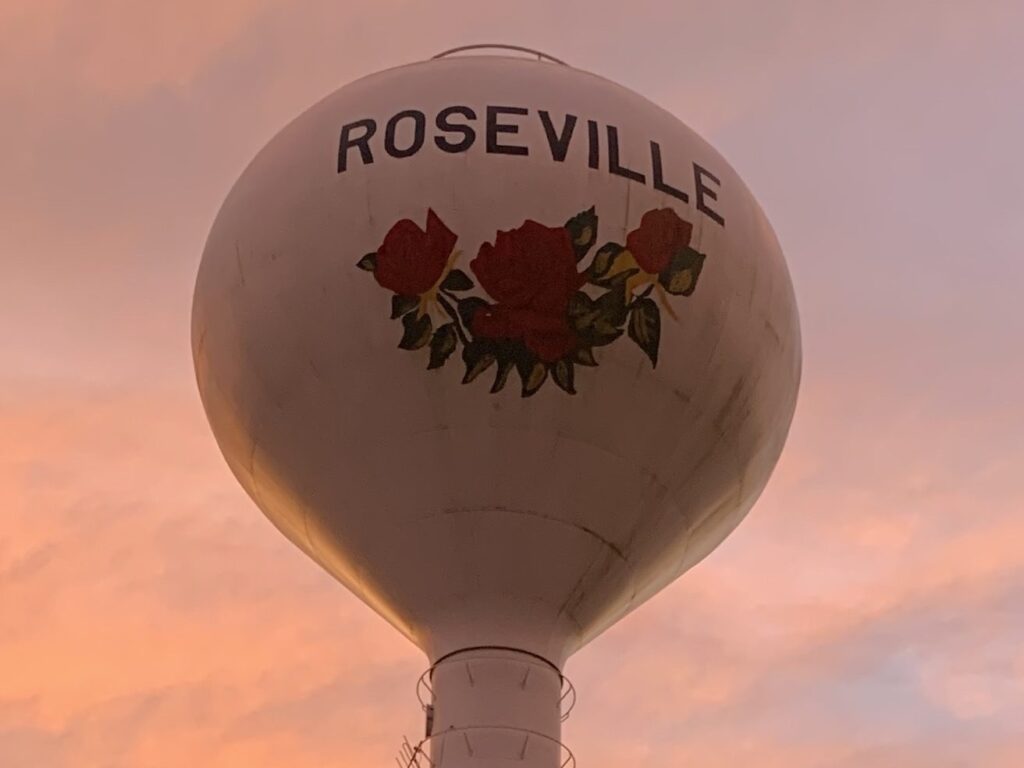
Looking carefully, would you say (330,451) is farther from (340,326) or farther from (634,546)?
(634,546)

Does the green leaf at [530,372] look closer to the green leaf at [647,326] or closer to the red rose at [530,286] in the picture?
the red rose at [530,286]

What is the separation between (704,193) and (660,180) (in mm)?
527

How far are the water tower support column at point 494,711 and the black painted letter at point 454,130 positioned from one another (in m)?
4.57

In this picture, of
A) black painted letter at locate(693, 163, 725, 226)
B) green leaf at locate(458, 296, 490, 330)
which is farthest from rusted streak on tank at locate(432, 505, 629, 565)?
black painted letter at locate(693, 163, 725, 226)

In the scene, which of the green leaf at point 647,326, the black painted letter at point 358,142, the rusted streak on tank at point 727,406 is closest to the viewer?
the green leaf at point 647,326

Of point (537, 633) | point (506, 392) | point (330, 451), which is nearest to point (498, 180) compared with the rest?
point (506, 392)

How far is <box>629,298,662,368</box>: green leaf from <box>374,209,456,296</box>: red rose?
67.7 inches

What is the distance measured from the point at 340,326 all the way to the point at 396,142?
5.69 feet

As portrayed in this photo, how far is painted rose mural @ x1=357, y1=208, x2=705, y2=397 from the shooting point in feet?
48.9

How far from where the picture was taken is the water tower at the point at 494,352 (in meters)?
15.0

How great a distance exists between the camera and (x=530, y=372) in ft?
49.3

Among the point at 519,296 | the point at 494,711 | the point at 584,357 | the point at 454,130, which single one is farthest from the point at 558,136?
the point at 494,711

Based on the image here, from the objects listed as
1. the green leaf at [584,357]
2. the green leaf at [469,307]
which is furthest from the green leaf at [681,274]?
the green leaf at [469,307]

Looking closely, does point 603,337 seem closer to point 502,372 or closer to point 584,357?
point 584,357
